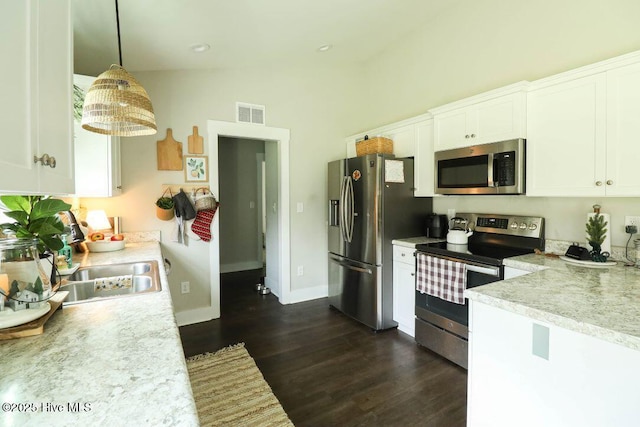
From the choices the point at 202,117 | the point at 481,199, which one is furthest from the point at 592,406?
the point at 202,117

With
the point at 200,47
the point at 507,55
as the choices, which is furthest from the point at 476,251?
the point at 200,47

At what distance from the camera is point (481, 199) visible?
2.85 m

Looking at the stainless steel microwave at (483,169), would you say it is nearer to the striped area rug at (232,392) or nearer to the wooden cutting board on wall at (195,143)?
the striped area rug at (232,392)

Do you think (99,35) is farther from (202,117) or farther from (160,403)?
(160,403)

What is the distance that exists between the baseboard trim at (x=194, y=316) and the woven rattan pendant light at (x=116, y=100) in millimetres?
2102

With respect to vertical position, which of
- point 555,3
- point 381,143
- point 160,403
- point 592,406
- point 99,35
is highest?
point 555,3

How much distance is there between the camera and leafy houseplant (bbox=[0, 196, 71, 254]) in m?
1.24

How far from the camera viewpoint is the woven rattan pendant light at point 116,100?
144 centimetres

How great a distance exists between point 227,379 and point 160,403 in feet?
5.88

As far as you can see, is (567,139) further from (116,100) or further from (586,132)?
(116,100)

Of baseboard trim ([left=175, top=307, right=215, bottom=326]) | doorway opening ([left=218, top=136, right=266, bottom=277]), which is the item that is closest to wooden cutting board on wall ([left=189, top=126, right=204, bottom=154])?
baseboard trim ([left=175, top=307, right=215, bottom=326])

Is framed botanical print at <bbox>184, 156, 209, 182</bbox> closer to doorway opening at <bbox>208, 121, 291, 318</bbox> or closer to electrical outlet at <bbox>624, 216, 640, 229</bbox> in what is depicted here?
doorway opening at <bbox>208, 121, 291, 318</bbox>

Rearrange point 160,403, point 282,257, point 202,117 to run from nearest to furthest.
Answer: point 160,403 < point 202,117 < point 282,257

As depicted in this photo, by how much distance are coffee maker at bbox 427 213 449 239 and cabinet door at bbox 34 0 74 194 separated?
2.83 metres
